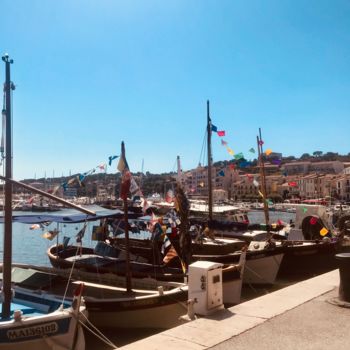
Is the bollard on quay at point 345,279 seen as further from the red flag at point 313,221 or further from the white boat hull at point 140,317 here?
the red flag at point 313,221

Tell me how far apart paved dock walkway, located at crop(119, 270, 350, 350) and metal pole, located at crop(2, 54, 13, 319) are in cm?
419

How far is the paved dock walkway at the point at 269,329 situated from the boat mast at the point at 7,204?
4.19m

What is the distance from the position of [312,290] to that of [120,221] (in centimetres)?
1446

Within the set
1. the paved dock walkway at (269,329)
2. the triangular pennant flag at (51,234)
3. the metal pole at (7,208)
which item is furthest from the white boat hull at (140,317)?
the triangular pennant flag at (51,234)

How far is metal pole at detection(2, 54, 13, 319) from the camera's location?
10.1 metres

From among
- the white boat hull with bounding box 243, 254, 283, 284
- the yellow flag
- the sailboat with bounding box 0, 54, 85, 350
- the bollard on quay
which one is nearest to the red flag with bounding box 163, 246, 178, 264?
the white boat hull with bounding box 243, 254, 283, 284

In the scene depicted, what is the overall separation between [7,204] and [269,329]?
635 centimetres

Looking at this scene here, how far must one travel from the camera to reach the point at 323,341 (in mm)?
6984

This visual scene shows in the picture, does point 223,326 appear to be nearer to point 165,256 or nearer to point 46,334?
point 46,334

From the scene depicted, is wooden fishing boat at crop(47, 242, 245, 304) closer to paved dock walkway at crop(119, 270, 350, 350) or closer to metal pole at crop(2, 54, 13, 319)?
metal pole at crop(2, 54, 13, 319)

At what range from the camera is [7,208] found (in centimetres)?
1023

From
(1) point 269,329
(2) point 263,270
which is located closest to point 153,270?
(2) point 263,270

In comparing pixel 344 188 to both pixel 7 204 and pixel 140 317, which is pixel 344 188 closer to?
pixel 140 317

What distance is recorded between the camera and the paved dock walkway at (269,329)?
22.7 feet
